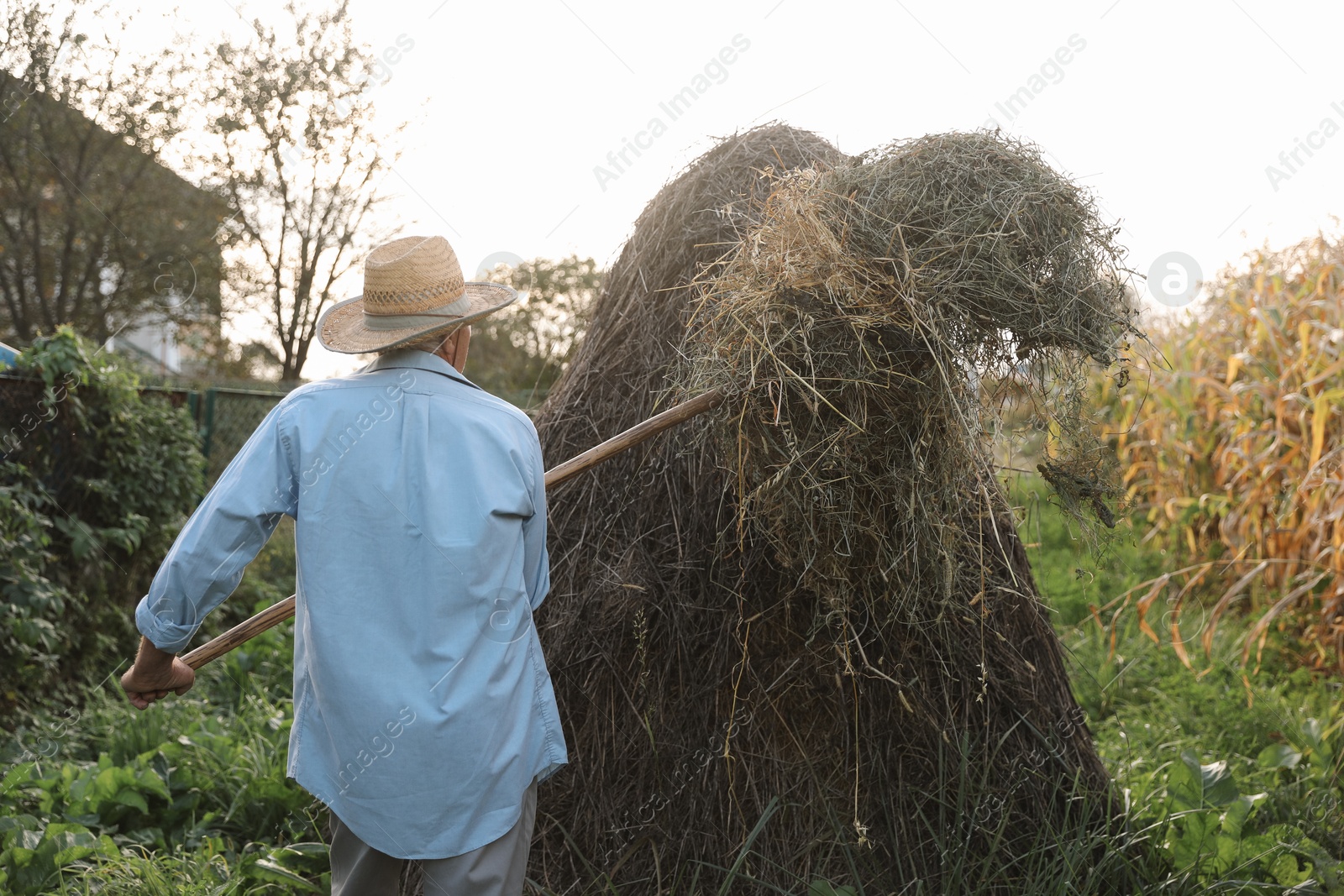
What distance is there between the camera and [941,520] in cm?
243

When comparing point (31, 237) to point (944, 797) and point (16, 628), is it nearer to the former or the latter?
point (16, 628)

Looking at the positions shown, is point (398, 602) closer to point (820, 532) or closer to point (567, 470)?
point (567, 470)

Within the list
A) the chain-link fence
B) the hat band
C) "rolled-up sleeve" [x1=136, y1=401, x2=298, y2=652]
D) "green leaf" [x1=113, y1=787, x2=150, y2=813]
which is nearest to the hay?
the hat band

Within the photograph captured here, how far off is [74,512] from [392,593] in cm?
376

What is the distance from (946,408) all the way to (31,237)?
14.5 metres

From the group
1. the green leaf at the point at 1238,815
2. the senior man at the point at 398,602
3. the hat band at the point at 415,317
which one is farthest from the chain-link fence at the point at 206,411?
the green leaf at the point at 1238,815

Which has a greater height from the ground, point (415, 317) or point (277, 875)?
point (415, 317)

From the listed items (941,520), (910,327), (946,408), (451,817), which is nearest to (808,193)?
(910,327)

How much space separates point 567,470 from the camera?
2523 mm

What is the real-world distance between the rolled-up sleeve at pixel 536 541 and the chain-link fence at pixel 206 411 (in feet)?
11.3

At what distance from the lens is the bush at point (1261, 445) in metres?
4.48

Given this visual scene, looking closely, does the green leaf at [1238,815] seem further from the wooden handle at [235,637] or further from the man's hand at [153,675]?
the man's hand at [153,675]

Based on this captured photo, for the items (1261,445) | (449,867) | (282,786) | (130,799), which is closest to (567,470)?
(449,867)

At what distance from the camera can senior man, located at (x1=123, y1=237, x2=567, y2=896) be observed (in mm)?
2014
